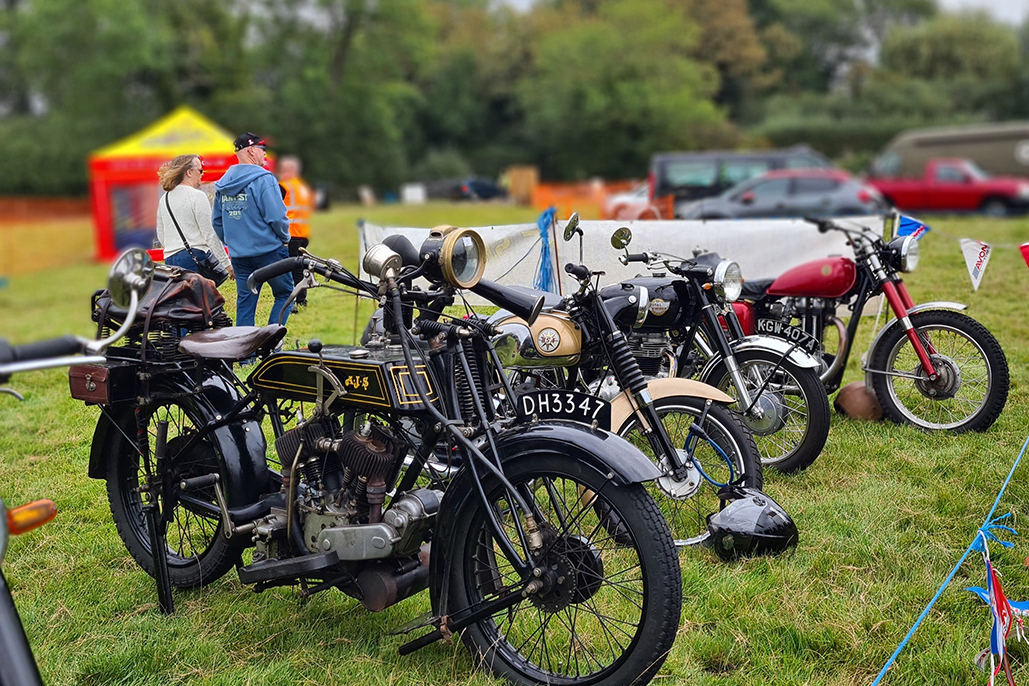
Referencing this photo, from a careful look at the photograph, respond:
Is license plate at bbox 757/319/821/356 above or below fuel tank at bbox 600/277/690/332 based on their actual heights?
below

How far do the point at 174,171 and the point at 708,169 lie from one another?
1660 cm

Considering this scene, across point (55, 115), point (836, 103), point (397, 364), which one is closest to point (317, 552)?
point (397, 364)

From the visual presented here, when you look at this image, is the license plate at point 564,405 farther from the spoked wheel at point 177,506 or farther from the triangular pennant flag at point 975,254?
the triangular pennant flag at point 975,254

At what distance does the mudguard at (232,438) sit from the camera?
10.8ft

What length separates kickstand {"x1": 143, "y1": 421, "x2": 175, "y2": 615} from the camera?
340 centimetres

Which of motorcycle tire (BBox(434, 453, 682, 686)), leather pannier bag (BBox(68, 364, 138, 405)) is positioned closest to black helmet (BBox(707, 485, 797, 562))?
motorcycle tire (BBox(434, 453, 682, 686))

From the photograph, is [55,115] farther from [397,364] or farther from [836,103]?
[397,364]

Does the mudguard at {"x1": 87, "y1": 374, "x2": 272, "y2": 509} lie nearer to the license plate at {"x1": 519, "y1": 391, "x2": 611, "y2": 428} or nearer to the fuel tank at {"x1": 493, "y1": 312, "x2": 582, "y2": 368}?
the license plate at {"x1": 519, "y1": 391, "x2": 611, "y2": 428}

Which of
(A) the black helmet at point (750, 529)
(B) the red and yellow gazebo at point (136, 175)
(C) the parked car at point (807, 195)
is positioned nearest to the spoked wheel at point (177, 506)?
(A) the black helmet at point (750, 529)

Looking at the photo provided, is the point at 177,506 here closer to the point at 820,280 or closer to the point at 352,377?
the point at 352,377

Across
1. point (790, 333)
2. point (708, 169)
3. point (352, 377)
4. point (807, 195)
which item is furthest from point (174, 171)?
point (708, 169)

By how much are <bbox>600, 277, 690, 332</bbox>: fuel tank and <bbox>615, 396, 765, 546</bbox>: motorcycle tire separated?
0.61 meters

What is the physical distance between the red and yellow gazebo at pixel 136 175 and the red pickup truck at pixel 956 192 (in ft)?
51.5

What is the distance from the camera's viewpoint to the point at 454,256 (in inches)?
111
